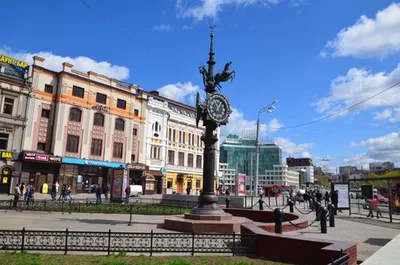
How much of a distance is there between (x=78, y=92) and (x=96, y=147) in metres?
7.64

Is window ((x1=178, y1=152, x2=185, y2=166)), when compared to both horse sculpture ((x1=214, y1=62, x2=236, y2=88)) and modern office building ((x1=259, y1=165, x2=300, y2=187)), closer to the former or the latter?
horse sculpture ((x1=214, y1=62, x2=236, y2=88))

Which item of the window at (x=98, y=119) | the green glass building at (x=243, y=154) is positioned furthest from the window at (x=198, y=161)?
the green glass building at (x=243, y=154)

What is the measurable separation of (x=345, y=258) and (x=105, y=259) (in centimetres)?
585

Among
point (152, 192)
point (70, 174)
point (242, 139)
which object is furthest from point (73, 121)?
point (242, 139)

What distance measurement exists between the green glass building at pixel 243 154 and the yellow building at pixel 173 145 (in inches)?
2849

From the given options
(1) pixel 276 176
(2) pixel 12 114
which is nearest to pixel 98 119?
(2) pixel 12 114

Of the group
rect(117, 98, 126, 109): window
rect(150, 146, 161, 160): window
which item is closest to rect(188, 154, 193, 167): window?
rect(150, 146, 161, 160): window

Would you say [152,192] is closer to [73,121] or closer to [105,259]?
[73,121]

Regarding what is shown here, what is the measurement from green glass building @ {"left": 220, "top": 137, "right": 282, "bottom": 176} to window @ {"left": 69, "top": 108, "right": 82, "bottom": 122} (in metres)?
92.2

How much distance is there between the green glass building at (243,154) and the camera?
451 feet

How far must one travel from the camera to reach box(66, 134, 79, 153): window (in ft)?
139

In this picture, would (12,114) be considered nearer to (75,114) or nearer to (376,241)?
(75,114)

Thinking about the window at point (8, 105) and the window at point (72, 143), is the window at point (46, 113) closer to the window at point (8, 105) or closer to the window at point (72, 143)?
the window at point (72, 143)

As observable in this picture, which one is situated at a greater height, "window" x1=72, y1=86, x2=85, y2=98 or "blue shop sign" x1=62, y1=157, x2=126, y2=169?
"window" x1=72, y1=86, x2=85, y2=98
